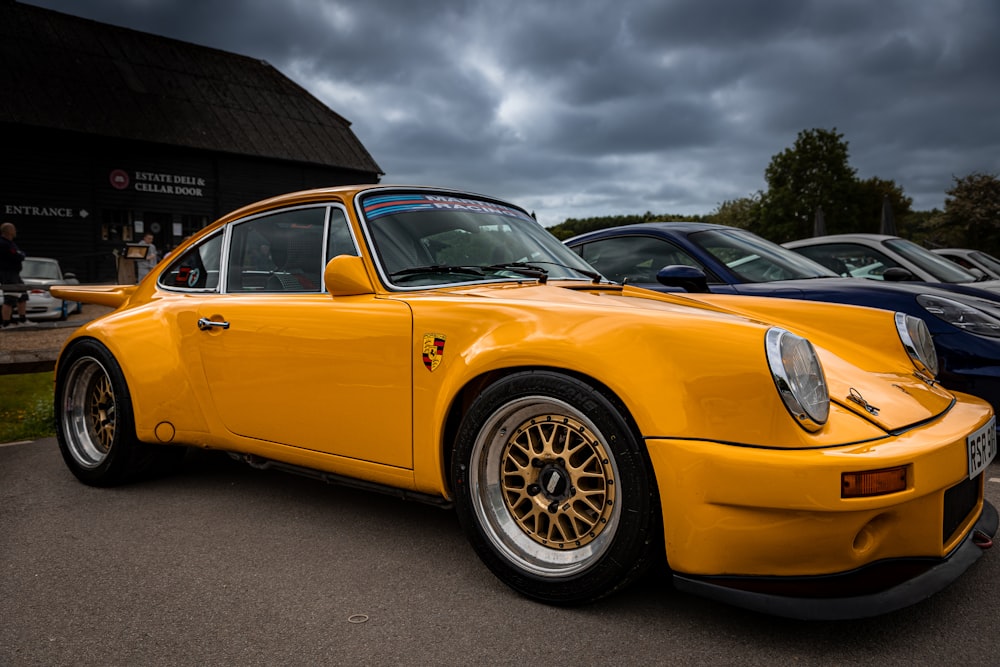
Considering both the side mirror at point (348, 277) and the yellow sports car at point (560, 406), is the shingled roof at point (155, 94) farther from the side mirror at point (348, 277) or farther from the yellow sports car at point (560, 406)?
the side mirror at point (348, 277)

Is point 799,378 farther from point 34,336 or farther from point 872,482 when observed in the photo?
point 34,336

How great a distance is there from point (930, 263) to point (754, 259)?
8.88 feet

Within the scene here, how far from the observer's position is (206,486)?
3744 millimetres

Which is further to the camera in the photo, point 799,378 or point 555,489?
point 555,489

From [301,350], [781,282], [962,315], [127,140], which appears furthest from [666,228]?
[127,140]

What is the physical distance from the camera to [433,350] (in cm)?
256

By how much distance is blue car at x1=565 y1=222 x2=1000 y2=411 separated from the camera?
4023 millimetres

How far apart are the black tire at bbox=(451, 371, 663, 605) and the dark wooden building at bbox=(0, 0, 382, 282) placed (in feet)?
83.9

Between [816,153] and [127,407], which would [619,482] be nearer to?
[127,407]

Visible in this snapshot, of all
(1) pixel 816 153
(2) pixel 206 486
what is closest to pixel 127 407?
(2) pixel 206 486

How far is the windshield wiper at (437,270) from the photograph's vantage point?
2.93 meters

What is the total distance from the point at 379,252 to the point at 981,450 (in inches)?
86.1

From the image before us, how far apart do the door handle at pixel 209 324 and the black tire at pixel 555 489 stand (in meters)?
1.41

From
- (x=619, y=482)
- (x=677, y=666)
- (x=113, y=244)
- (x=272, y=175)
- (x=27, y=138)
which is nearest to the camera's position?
(x=677, y=666)
